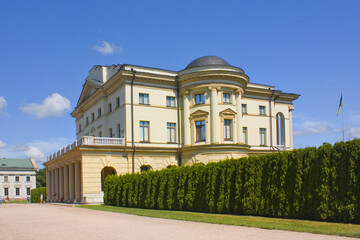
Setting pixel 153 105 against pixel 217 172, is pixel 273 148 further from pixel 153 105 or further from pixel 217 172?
pixel 217 172

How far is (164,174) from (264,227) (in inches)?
610

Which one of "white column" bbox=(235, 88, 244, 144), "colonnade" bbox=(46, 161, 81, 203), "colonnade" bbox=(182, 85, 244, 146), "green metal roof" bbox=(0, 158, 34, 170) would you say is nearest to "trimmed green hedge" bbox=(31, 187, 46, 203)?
"colonnade" bbox=(46, 161, 81, 203)

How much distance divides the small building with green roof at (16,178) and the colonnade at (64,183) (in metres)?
66.2

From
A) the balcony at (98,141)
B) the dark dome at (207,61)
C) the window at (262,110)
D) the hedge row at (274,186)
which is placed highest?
the dark dome at (207,61)

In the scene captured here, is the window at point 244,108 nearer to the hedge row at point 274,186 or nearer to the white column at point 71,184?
the hedge row at point 274,186

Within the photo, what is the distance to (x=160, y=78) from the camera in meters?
43.0

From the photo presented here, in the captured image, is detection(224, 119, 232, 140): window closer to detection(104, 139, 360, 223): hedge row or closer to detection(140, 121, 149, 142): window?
detection(140, 121, 149, 142): window

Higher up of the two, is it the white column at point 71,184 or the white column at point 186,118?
the white column at point 186,118

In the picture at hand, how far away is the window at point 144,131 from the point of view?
139ft

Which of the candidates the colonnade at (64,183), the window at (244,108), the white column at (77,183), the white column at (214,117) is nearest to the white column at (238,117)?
the white column at (214,117)

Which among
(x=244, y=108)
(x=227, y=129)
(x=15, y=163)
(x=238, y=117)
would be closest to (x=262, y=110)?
(x=244, y=108)

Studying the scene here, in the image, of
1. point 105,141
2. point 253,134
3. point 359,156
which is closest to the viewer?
point 359,156

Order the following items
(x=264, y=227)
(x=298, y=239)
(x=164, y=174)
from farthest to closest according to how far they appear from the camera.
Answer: (x=164, y=174)
(x=264, y=227)
(x=298, y=239)

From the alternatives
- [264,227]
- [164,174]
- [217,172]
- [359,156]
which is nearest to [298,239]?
[264,227]
